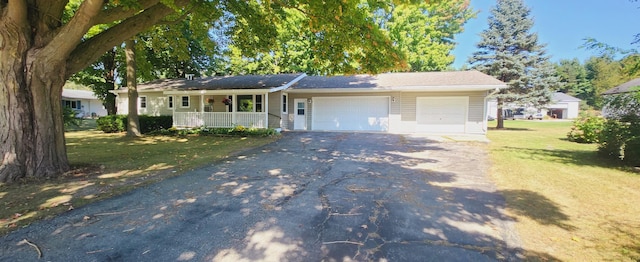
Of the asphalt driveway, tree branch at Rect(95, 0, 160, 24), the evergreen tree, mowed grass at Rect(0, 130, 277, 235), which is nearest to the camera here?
the asphalt driveway

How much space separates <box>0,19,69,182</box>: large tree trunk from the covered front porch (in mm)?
9819

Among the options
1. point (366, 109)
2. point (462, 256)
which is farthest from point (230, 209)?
point (366, 109)

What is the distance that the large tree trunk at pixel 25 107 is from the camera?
5336 mm

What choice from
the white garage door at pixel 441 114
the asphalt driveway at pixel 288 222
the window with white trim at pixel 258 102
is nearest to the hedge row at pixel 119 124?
the window with white trim at pixel 258 102

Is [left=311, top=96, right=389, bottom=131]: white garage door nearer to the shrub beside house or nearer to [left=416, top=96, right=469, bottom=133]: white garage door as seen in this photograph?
[left=416, top=96, right=469, bottom=133]: white garage door

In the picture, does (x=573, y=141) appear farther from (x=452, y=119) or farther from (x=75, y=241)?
(x=75, y=241)

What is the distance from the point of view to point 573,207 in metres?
4.26

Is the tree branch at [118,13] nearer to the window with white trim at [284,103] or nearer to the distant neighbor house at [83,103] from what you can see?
the window with white trim at [284,103]

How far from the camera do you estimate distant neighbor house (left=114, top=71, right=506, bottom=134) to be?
15070mm

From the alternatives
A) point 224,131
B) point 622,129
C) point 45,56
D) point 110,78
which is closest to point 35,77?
point 45,56

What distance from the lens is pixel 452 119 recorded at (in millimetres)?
15359

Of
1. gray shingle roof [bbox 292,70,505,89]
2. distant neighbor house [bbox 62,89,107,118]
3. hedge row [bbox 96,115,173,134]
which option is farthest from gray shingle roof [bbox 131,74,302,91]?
distant neighbor house [bbox 62,89,107,118]

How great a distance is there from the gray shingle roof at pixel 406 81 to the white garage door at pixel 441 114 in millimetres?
904

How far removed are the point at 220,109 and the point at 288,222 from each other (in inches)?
619
